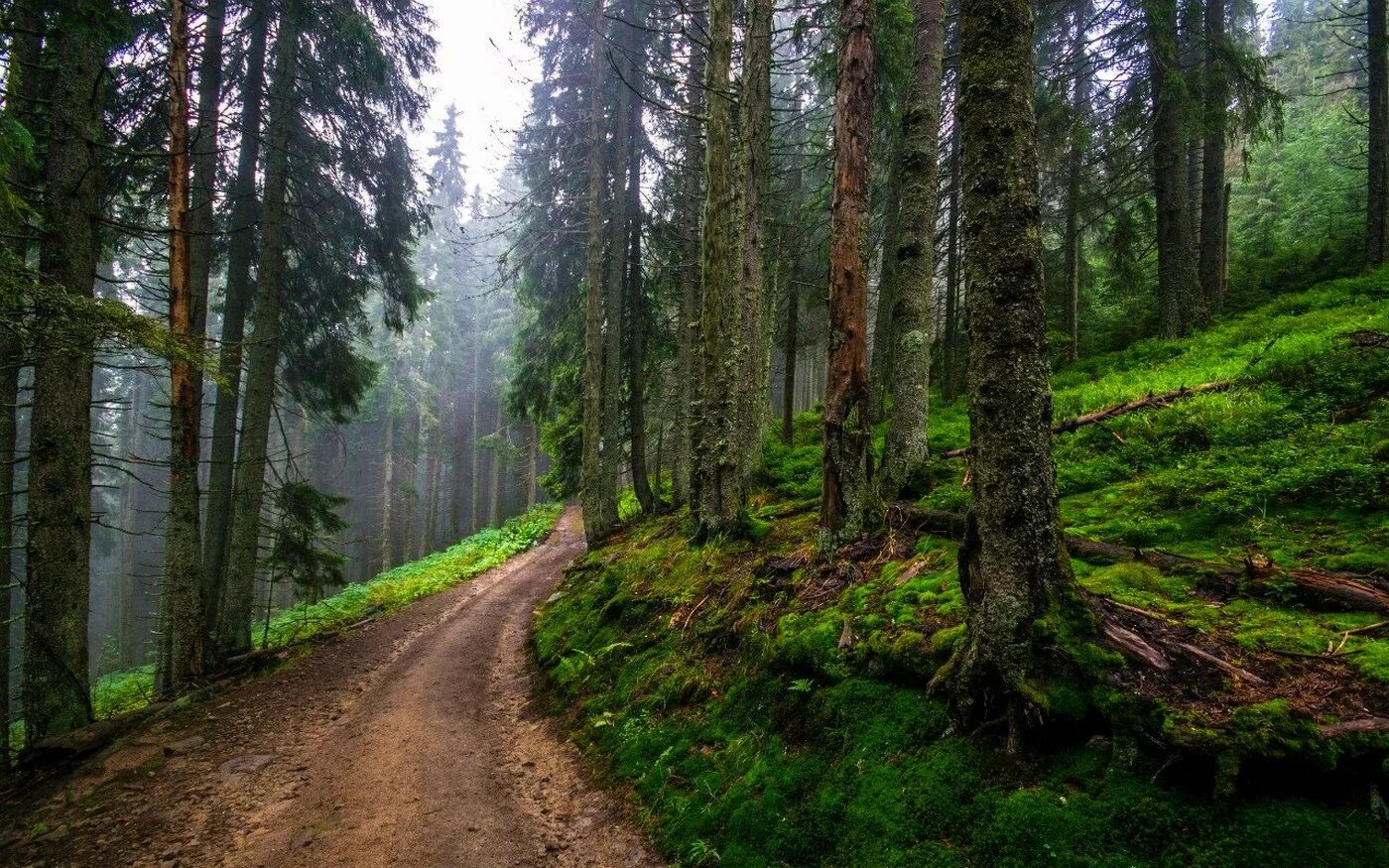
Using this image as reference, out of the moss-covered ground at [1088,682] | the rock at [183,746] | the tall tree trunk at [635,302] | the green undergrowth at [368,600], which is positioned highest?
the tall tree trunk at [635,302]

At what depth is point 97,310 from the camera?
516cm

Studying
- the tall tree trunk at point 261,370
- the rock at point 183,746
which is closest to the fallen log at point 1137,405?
the rock at point 183,746

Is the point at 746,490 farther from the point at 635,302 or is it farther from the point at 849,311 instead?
the point at 635,302

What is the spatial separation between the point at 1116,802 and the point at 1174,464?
12.8 ft

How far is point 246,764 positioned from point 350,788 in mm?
1730

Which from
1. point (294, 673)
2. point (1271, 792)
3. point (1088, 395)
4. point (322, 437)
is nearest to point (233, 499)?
point (294, 673)

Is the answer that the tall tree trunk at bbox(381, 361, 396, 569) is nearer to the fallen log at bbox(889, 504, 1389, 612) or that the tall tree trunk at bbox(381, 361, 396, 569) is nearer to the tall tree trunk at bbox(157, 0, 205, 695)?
the tall tree trunk at bbox(157, 0, 205, 695)

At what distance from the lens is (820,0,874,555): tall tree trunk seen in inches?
213

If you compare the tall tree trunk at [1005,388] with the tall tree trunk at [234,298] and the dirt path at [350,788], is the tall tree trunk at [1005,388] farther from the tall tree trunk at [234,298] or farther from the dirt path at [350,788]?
the tall tree trunk at [234,298]

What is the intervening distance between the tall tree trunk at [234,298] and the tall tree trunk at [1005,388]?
12525 millimetres

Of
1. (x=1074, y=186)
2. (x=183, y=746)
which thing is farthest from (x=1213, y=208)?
(x=183, y=746)

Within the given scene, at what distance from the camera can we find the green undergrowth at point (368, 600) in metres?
11.5

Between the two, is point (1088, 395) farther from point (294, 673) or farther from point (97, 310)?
point (294, 673)

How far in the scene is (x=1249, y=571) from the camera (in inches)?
128
